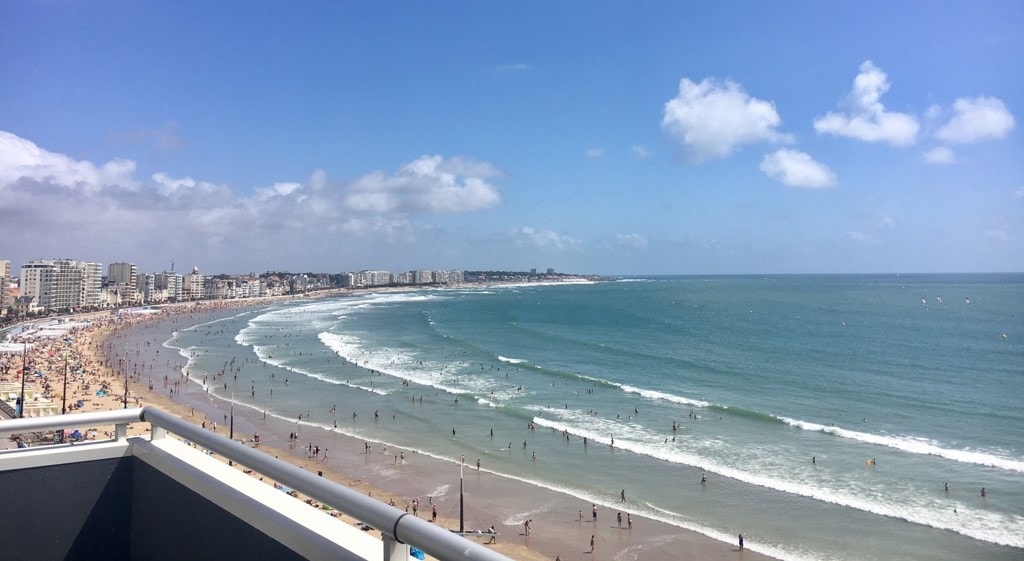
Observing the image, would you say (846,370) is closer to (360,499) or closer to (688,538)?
(688,538)

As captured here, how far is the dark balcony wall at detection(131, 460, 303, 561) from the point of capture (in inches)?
88.8

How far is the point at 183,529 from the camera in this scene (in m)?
2.67

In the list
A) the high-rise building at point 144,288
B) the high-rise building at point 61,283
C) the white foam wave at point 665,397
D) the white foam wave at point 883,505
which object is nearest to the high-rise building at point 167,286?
the high-rise building at point 144,288

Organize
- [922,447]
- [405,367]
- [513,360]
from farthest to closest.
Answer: [513,360] → [405,367] → [922,447]

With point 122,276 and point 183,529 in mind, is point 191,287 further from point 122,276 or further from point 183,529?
point 183,529

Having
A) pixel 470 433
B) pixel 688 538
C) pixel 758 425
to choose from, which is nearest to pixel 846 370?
pixel 758 425

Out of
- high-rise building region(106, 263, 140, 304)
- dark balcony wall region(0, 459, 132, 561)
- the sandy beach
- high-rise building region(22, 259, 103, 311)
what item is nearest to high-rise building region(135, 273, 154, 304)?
high-rise building region(106, 263, 140, 304)

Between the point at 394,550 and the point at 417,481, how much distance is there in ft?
70.8

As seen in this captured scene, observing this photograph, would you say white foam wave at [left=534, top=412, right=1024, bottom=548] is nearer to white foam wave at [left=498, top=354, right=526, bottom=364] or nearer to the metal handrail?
the metal handrail

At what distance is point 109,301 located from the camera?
119 metres

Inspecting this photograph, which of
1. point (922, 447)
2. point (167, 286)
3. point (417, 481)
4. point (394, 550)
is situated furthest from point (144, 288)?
point (394, 550)

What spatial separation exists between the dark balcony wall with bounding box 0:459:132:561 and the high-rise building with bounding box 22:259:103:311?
122 metres

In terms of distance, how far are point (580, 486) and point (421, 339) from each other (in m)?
41.3

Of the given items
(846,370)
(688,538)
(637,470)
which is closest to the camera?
(688,538)
